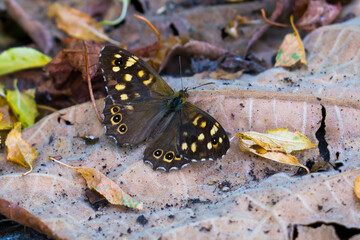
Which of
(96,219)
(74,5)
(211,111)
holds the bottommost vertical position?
(96,219)

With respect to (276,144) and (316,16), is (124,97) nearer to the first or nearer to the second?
(276,144)

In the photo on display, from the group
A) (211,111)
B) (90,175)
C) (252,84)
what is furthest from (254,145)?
(90,175)

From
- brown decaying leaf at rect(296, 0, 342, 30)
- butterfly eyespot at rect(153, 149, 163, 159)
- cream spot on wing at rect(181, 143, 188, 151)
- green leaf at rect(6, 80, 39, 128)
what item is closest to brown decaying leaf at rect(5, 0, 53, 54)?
green leaf at rect(6, 80, 39, 128)

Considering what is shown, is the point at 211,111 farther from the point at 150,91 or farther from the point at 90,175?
the point at 90,175

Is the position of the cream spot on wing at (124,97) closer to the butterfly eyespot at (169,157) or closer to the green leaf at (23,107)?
the butterfly eyespot at (169,157)

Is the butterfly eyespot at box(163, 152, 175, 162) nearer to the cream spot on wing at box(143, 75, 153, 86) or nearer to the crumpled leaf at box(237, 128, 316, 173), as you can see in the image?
the crumpled leaf at box(237, 128, 316, 173)

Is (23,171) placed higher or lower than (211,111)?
lower

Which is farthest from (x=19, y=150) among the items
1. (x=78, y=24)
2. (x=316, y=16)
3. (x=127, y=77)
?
(x=316, y=16)
